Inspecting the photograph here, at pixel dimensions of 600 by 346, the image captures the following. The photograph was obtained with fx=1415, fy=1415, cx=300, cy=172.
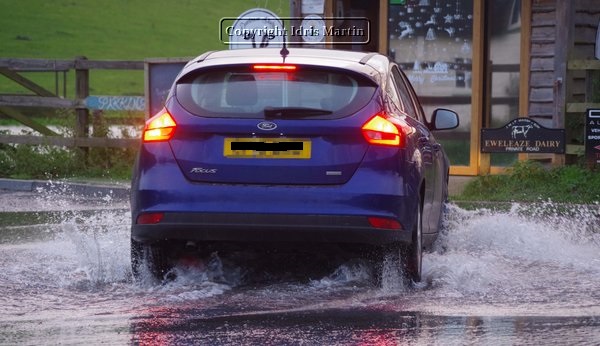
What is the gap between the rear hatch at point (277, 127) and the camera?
854cm

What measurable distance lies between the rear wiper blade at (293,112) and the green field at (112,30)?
59.8 m

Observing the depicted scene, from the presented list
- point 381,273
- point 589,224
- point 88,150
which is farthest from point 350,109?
point 88,150

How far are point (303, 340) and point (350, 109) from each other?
1973 millimetres

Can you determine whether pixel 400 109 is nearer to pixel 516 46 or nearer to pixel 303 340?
pixel 303 340

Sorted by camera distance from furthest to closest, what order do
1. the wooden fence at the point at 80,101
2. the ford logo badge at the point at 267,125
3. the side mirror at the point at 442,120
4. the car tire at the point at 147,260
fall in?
the wooden fence at the point at 80,101 → the side mirror at the point at 442,120 → the car tire at the point at 147,260 → the ford logo badge at the point at 267,125

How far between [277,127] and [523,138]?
7.92m

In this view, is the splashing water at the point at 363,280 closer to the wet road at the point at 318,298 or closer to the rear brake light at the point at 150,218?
the wet road at the point at 318,298

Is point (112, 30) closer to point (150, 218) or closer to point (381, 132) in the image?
point (150, 218)

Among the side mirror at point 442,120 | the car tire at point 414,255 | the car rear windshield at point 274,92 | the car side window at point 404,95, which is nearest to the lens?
the car rear windshield at point 274,92

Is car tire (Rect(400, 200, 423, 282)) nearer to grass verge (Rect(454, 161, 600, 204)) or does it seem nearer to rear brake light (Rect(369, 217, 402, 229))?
rear brake light (Rect(369, 217, 402, 229))

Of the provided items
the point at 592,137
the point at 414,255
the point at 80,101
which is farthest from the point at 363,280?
the point at 80,101

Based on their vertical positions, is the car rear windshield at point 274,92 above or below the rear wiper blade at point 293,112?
above

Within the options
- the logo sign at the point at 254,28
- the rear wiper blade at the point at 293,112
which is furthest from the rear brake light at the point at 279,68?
the logo sign at the point at 254,28

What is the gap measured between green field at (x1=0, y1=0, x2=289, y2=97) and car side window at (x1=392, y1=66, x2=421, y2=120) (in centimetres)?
5827
